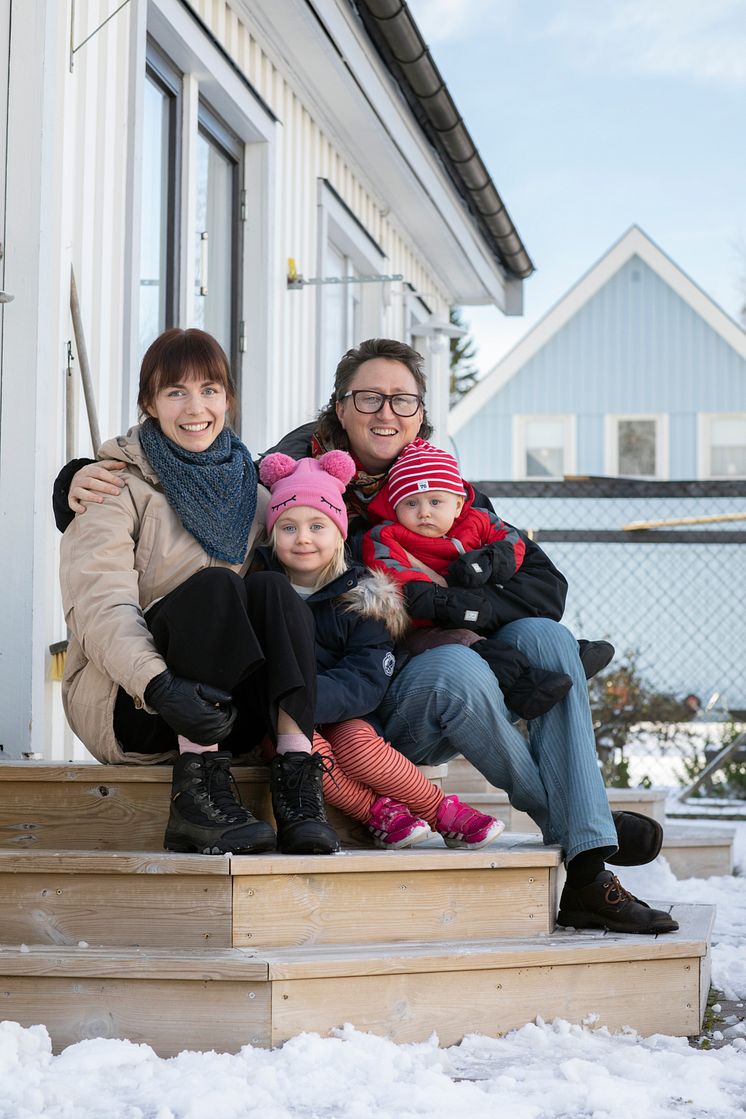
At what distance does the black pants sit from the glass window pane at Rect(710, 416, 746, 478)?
15221mm

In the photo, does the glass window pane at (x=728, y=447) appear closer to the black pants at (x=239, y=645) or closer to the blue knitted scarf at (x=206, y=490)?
the blue knitted scarf at (x=206, y=490)

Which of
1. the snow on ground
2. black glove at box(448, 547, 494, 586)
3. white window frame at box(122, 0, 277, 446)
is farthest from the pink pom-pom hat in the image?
white window frame at box(122, 0, 277, 446)

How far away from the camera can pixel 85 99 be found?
12.7ft

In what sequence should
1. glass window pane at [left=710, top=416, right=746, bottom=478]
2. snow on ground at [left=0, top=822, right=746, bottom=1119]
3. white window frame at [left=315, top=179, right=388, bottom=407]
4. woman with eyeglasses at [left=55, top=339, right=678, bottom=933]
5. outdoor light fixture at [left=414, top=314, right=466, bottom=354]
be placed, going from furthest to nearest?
glass window pane at [left=710, top=416, right=746, bottom=478], outdoor light fixture at [left=414, top=314, right=466, bottom=354], white window frame at [left=315, top=179, right=388, bottom=407], woman with eyeglasses at [left=55, top=339, right=678, bottom=933], snow on ground at [left=0, top=822, right=746, bottom=1119]

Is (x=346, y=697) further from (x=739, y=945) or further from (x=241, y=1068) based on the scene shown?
(x=739, y=945)

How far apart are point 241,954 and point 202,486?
3.20 feet

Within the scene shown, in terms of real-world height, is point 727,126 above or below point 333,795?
above

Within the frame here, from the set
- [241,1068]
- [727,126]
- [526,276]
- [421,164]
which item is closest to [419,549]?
[241,1068]

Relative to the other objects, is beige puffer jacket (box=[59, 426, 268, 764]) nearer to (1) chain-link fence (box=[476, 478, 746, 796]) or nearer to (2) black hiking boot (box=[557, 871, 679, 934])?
(2) black hiking boot (box=[557, 871, 679, 934])

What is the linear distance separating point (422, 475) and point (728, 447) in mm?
14895

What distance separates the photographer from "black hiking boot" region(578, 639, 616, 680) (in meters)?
3.05

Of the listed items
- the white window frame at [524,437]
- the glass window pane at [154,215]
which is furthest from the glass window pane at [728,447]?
the glass window pane at [154,215]

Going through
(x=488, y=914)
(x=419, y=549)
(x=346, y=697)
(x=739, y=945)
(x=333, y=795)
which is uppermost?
(x=419, y=549)

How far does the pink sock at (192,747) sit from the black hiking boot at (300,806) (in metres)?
0.15
